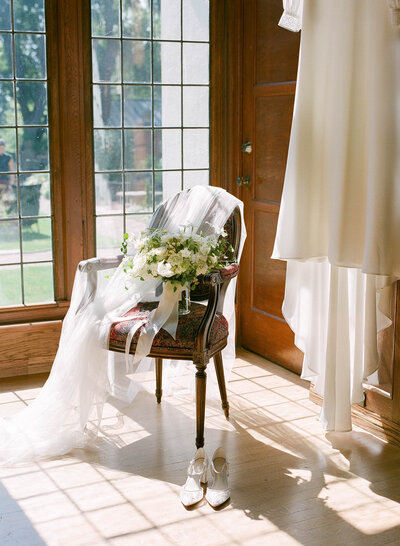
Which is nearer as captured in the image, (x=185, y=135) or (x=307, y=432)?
(x=307, y=432)

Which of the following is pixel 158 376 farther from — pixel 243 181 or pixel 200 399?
pixel 243 181

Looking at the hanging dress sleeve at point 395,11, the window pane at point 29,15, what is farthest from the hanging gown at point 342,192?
the window pane at point 29,15

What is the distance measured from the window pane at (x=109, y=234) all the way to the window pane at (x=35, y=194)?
308 millimetres

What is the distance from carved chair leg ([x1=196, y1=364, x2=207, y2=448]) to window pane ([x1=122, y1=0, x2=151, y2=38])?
207cm

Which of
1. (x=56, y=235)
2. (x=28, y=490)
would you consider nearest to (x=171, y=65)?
(x=56, y=235)

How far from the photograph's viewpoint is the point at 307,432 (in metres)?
3.49

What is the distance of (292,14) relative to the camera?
11.2 feet

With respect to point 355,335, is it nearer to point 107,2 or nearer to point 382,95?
point 382,95

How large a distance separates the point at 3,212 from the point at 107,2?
4.20ft

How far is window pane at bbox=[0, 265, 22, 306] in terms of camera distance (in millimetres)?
4180

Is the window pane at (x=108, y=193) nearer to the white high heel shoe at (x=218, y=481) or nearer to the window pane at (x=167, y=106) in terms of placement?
the window pane at (x=167, y=106)

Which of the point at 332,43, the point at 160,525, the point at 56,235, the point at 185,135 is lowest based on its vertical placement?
the point at 160,525

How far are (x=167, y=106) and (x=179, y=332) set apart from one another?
→ 1706mm

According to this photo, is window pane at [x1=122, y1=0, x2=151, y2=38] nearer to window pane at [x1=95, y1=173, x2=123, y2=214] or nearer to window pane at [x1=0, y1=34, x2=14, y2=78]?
window pane at [x1=0, y1=34, x2=14, y2=78]
